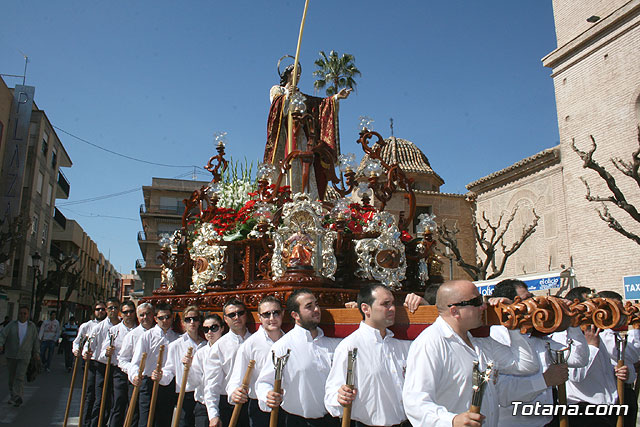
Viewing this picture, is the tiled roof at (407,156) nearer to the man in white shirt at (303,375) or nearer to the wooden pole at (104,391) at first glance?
the wooden pole at (104,391)

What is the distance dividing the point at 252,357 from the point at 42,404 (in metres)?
8.42

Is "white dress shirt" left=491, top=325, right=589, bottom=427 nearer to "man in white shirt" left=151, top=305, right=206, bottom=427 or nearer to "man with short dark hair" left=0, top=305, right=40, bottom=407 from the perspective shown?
"man in white shirt" left=151, top=305, right=206, bottom=427

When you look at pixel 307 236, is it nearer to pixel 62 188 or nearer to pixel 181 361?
pixel 181 361

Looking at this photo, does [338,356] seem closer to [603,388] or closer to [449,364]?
[449,364]

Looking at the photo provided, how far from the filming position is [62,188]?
42.6 metres

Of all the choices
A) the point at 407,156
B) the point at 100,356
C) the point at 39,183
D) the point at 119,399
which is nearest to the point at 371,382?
the point at 119,399

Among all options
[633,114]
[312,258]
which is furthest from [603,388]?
[633,114]

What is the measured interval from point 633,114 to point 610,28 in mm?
3187

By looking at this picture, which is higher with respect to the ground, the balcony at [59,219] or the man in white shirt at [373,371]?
the balcony at [59,219]

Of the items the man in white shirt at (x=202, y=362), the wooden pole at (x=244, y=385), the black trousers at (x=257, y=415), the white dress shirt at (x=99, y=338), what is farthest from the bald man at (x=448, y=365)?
the white dress shirt at (x=99, y=338)

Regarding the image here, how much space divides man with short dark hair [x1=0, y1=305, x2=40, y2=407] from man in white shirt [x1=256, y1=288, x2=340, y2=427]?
848 centimetres

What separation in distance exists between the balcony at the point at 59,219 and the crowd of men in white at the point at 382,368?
39.6m

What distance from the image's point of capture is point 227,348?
5.39m

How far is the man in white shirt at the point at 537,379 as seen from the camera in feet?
11.0
